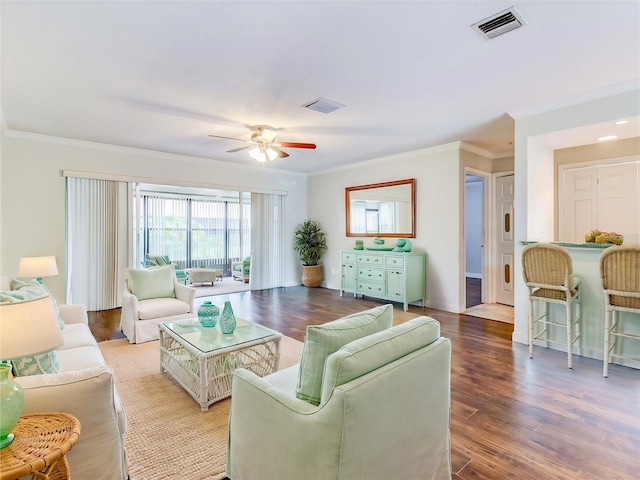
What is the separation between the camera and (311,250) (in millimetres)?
7566

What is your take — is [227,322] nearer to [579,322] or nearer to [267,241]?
[579,322]

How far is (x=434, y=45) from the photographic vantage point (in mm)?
2471

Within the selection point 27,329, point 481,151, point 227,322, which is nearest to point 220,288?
point 227,322

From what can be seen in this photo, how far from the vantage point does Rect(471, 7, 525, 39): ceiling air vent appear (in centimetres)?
212

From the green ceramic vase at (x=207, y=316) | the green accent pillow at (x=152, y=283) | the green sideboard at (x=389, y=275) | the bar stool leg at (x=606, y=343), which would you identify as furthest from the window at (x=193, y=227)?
the bar stool leg at (x=606, y=343)

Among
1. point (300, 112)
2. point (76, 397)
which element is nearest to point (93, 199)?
point (300, 112)

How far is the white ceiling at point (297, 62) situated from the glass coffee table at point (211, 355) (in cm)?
220

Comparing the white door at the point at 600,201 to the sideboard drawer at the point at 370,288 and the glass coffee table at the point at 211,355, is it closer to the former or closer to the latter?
the sideboard drawer at the point at 370,288

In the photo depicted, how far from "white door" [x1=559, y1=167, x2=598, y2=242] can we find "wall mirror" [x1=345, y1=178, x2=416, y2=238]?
6.93 ft

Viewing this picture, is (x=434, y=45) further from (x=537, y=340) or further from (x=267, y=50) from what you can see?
(x=537, y=340)

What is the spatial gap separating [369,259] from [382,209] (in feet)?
3.35

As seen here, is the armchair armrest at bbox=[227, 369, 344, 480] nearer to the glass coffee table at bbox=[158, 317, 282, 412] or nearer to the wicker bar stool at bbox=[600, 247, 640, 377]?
the glass coffee table at bbox=[158, 317, 282, 412]

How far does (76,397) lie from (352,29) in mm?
2503

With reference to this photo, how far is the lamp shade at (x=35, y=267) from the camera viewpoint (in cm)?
390
